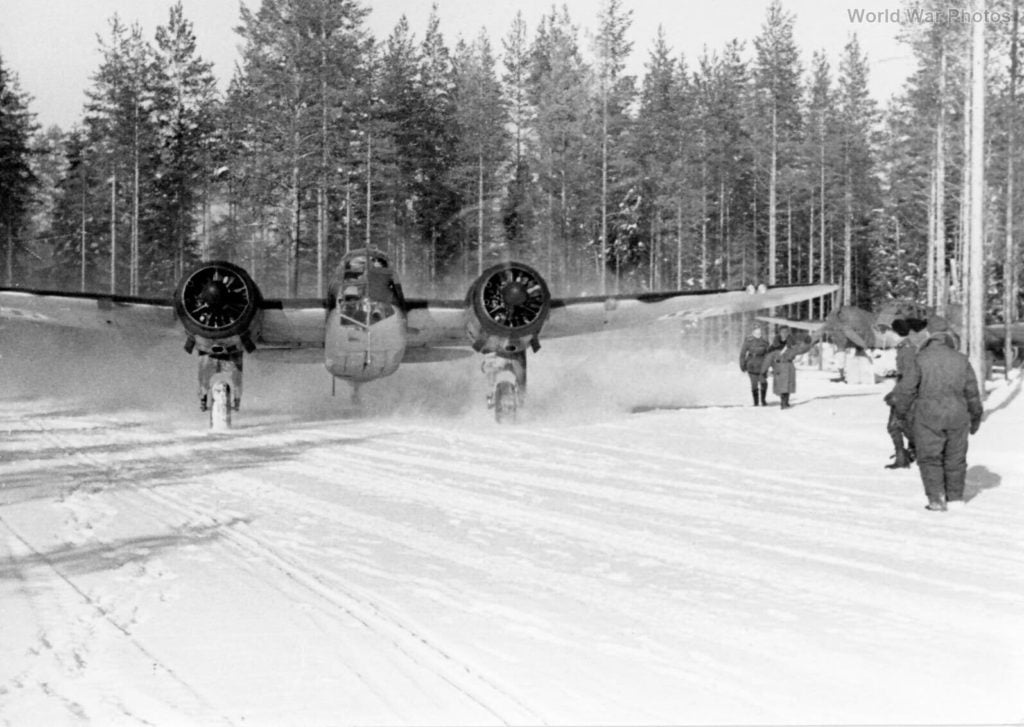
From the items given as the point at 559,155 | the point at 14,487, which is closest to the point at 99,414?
the point at 14,487

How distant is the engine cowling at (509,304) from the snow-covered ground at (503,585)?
3.71m

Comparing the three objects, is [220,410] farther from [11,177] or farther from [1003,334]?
[11,177]

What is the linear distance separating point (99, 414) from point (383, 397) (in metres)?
6.41

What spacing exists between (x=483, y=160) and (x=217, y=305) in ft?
102

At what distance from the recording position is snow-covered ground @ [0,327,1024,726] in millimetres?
4410

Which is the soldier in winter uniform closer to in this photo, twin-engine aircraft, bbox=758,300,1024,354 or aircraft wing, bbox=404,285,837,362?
aircraft wing, bbox=404,285,837,362

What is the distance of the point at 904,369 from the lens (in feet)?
34.7

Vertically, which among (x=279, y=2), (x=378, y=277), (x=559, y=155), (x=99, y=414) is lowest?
(x=99, y=414)

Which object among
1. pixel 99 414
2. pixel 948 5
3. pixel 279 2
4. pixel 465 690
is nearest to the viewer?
pixel 465 690

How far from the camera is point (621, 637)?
17.3 ft

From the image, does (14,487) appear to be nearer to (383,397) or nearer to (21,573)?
(21,573)

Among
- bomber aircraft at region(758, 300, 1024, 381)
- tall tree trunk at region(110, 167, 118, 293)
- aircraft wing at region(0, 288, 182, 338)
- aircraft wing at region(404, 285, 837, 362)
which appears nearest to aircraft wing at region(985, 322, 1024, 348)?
bomber aircraft at region(758, 300, 1024, 381)

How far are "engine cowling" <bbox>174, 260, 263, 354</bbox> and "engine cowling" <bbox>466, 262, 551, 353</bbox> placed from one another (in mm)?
3904

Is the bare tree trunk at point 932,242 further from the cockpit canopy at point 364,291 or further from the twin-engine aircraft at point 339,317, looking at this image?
the cockpit canopy at point 364,291
